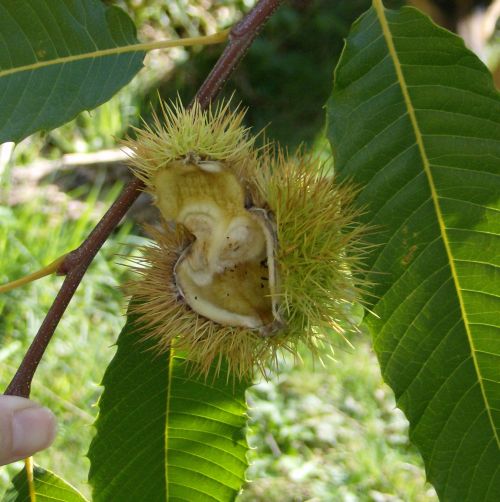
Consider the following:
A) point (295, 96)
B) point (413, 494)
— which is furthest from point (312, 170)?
point (295, 96)

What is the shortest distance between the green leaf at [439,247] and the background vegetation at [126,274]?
2.55ft

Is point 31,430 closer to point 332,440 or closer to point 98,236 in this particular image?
point 98,236

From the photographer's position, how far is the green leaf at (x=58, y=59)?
2.97 ft

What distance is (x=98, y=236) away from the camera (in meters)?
0.86

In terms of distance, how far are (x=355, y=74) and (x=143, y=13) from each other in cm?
297

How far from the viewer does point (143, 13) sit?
356 cm

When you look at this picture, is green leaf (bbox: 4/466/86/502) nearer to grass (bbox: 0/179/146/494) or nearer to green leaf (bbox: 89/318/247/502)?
green leaf (bbox: 89/318/247/502)

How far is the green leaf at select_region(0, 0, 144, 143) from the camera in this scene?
0.90 metres

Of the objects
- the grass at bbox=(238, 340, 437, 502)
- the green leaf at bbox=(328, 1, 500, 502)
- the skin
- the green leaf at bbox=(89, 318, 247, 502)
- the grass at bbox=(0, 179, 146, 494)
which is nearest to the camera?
the green leaf at bbox=(328, 1, 500, 502)

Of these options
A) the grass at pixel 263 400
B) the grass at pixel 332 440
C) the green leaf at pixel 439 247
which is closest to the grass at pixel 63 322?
the grass at pixel 263 400

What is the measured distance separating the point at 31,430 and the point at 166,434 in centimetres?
20

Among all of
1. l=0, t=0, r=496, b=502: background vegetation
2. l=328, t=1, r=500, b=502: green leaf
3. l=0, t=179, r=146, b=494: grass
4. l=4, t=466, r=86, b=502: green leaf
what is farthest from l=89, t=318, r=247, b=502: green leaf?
l=0, t=179, r=146, b=494: grass

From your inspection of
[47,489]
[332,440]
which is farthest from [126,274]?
[47,489]

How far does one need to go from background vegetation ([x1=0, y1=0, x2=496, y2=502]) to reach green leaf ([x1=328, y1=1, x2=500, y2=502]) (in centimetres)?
78
